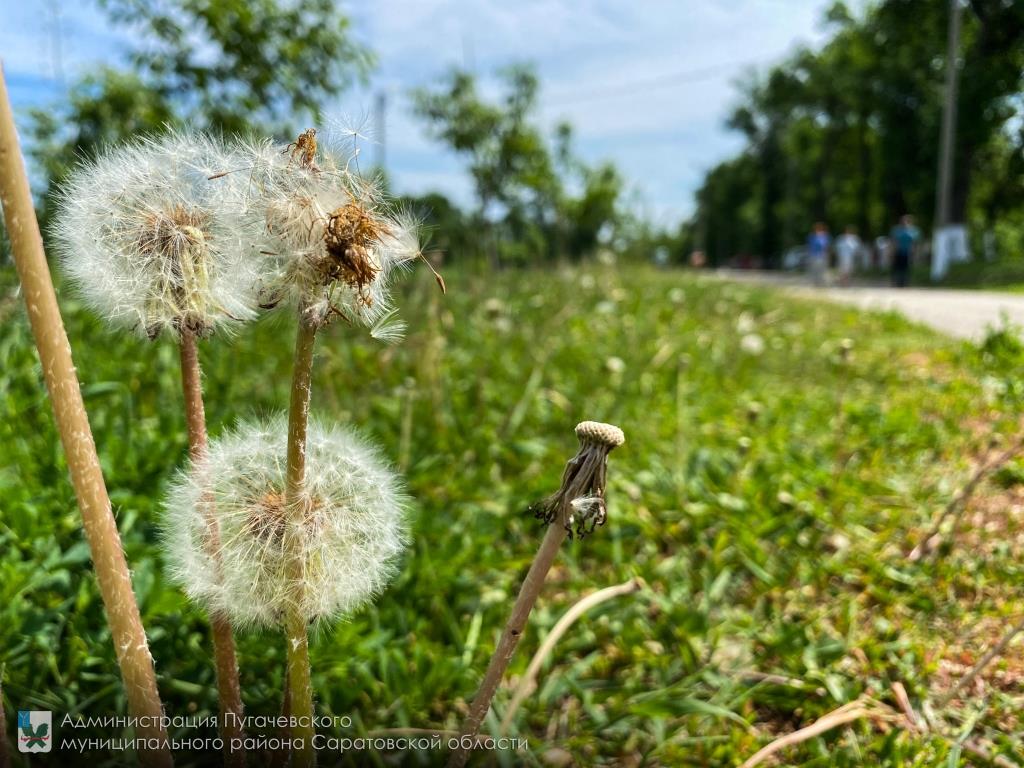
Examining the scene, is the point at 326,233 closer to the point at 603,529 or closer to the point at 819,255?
the point at 603,529

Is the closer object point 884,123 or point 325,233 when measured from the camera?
point 325,233

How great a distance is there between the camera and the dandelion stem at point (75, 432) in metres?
0.67

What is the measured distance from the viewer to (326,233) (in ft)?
2.24

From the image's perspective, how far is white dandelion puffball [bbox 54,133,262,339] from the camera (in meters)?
0.82

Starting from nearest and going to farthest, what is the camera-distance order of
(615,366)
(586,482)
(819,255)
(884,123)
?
1. (586,482)
2. (615,366)
3. (819,255)
4. (884,123)

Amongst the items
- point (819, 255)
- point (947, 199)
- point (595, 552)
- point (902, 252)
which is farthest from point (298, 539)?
point (947, 199)

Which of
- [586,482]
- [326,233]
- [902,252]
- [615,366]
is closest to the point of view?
[326,233]

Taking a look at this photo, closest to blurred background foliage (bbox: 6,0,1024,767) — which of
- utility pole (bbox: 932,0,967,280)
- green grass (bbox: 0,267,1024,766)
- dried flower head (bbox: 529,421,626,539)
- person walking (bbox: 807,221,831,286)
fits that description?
green grass (bbox: 0,267,1024,766)

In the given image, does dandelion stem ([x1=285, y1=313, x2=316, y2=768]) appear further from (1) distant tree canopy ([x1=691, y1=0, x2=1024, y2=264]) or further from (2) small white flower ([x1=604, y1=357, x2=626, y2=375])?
(1) distant tree canopy ([x1=691, y1=0, x2=1024, y2=264])

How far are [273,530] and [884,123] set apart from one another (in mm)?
34957

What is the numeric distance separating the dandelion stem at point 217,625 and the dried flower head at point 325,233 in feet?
0.56

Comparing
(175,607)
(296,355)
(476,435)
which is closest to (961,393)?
(476,435)

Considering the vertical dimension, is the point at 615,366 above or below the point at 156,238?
below

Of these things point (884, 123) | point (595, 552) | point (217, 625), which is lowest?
point (595, 552)
